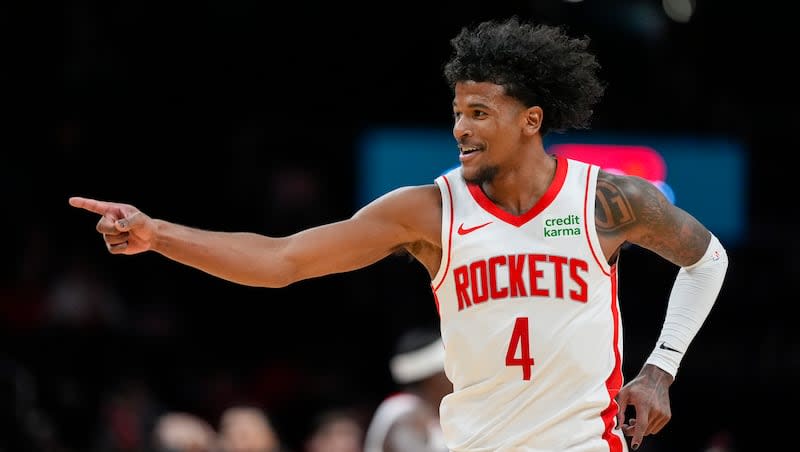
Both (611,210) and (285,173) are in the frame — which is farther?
(285,173)

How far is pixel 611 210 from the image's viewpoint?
4.46 metres

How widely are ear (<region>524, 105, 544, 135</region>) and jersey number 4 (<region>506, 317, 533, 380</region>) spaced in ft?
2.50

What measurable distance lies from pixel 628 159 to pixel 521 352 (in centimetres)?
704

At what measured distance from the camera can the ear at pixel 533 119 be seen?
14.9ft

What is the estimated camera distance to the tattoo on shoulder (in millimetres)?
4441

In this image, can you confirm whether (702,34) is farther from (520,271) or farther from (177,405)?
(520,271)

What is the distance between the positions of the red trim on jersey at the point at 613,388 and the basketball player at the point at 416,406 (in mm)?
2140

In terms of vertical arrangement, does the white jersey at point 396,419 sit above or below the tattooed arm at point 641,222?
below

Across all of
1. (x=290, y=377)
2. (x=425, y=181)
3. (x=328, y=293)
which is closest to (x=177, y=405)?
(x=290, y=377)

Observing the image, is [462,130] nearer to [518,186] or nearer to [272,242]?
[518,186]

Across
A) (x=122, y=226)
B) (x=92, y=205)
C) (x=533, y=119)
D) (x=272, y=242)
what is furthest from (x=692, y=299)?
(x=92, y=205)

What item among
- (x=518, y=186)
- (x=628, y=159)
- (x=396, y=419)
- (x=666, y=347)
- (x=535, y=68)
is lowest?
(x=396, y=419)

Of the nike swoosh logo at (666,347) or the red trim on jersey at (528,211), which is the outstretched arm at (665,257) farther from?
the red trim on jersey at (528,211)

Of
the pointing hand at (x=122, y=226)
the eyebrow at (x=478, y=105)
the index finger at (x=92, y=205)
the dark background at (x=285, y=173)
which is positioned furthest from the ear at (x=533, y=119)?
the dark background at (x=285, y=173)
